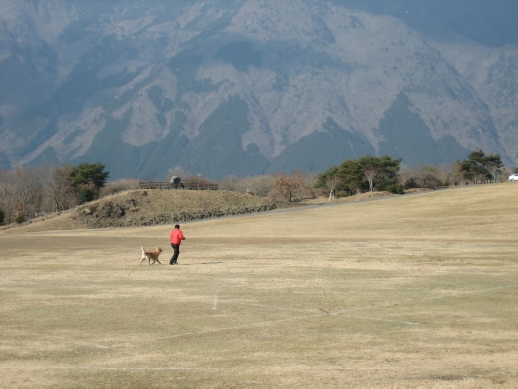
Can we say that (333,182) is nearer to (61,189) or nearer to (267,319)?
(61,189)

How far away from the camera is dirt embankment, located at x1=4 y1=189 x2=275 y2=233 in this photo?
8631cm

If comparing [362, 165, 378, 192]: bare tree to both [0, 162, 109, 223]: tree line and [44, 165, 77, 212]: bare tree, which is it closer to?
Result: [0, 162, 109, 223]: tree line

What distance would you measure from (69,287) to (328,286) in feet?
29.4

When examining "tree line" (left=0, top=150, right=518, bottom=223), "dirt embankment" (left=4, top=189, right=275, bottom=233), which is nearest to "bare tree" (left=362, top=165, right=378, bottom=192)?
"tree line" (left=0, top=150, right=518, bottom=223)

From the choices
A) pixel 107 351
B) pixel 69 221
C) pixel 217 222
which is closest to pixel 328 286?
pixel 107 351

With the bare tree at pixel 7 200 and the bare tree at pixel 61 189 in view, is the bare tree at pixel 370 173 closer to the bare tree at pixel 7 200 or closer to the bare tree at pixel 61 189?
the bare tree at pixel 61 189

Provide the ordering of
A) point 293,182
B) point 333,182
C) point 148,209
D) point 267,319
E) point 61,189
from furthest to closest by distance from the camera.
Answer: point 293,182 → point 61,189 → point 333,182 → point 148,209 → point 267,319

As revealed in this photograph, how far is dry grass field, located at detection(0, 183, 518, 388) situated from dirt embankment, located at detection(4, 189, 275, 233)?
48742 mm

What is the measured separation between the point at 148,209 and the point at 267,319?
75950mm

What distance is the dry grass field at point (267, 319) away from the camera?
11.7 meters

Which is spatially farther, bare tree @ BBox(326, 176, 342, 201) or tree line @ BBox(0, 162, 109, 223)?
bare tree @ BBox(326, 176, 342, 201)

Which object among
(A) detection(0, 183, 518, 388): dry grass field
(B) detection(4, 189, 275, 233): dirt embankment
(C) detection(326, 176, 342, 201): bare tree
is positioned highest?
(C) detection(326, 176, 342, 201): bare tree

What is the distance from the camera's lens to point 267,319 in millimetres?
17047

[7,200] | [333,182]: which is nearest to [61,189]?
[7,200]
